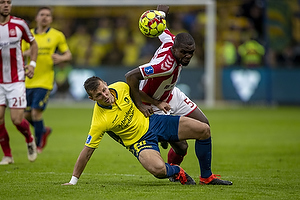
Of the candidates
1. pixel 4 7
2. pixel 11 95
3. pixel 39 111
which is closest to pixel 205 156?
pixel 11 95

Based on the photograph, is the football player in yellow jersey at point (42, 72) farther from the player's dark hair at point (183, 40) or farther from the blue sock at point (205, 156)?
the blue sock at point (205, 156)

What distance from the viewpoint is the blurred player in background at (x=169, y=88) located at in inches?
271

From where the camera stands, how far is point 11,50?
8711 mm

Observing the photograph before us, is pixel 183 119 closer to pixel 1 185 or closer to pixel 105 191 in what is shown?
pixel 105 191

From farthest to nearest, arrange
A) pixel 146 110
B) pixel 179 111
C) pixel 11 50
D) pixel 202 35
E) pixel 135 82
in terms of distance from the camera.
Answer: pixel 202 35 < pixel 11 50 < pixel 179 111 < pixel 146 110 < pixel 135 82

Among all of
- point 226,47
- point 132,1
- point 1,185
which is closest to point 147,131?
point 1,185

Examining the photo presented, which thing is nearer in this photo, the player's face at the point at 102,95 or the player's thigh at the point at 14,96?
the player's face at the point at 102,95

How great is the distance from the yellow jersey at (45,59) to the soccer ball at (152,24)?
12.7 ft

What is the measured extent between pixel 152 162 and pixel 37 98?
14.7 ft

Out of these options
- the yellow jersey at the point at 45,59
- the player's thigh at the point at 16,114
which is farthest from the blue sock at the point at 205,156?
the yellow jersey at the point at 45,59

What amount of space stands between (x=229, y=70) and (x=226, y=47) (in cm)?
197

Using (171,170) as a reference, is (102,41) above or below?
above

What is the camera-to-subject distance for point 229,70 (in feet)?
69.1

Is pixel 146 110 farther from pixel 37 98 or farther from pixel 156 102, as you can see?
pixel 37 98
